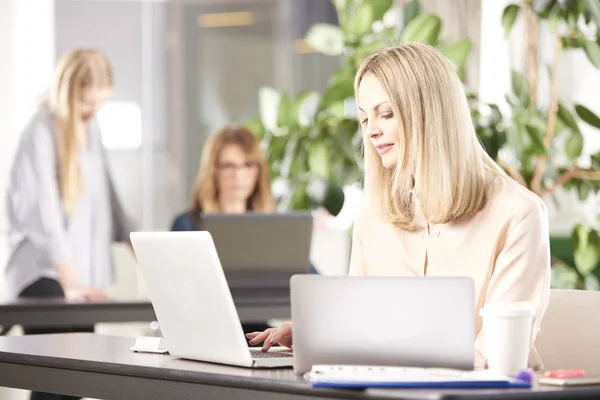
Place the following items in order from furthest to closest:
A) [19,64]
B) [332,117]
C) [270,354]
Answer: [19,64] < [332,117] < [270,354]

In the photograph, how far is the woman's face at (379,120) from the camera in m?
2.20

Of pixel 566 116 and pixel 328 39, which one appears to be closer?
pixel 566 116

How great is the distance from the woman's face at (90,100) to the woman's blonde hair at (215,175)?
509mm

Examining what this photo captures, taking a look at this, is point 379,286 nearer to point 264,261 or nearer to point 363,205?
point 363,205

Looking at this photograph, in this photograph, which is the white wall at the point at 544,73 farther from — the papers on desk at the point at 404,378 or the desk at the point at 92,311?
the papers on desk at the point at 404,378

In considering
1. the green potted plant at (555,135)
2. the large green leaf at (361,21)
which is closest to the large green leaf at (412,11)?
the large green leaf at (361,21)

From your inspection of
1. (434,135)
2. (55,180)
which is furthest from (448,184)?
(55,180)

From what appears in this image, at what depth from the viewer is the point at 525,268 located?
6.77ft

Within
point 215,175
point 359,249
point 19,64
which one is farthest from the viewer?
point 19,64

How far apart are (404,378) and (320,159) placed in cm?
277

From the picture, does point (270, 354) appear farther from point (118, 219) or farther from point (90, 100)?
point (118, 219)

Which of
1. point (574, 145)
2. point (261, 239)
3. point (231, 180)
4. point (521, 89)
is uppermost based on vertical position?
point (521, 89)

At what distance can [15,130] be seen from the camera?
629cm

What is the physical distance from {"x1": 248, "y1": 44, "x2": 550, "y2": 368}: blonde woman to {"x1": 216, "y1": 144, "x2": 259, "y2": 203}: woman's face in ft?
7.01
